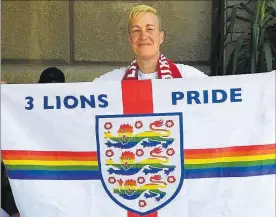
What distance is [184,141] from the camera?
2715mm

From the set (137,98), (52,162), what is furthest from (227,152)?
(52,162)

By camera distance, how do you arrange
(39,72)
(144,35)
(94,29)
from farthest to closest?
(94,29) < (39,72) < (144,35)

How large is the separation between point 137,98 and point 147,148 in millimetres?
239

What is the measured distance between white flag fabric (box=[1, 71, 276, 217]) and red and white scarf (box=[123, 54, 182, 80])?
211 millimetres

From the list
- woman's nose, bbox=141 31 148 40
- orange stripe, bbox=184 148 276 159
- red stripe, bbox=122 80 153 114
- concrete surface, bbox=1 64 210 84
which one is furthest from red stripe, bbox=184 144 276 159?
concrete surface, bbox=1 64 210 84

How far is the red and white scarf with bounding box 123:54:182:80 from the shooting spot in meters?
2.93

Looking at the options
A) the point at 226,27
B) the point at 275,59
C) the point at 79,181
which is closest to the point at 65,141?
the point at 79,181

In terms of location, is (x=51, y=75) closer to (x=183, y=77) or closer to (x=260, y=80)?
(x=183, y=77)

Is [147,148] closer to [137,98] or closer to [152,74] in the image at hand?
[137,98]

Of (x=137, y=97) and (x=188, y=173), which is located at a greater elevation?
(x=137, y=97)

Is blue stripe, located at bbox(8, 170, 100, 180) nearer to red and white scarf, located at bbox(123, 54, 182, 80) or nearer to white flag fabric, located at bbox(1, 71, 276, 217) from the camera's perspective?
white flag fabric, located at bbox(1, 71, 276, 217)

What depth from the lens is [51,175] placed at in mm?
2740

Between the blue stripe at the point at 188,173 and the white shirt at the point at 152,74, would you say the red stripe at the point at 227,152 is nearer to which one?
the blue stripe at the point at 188,173

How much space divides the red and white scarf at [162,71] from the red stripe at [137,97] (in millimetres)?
209
